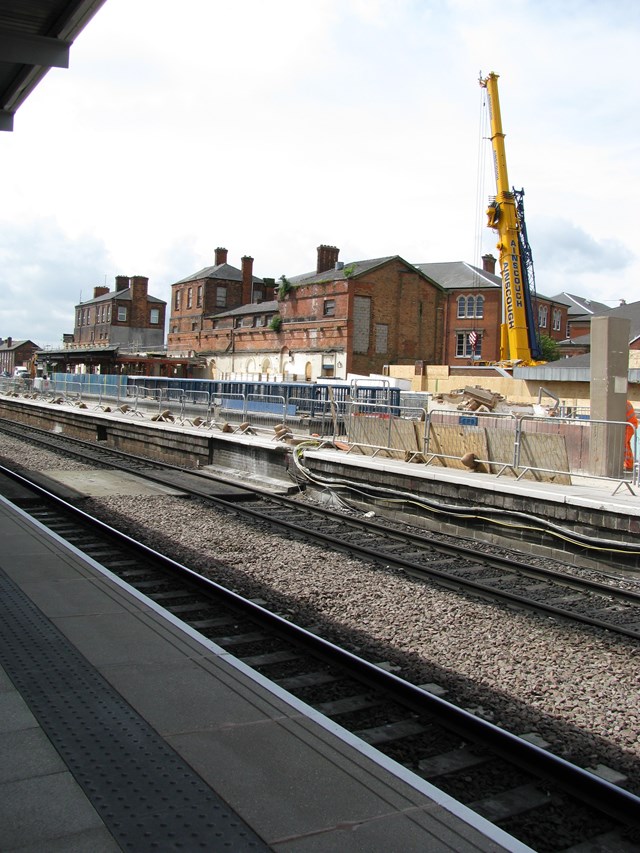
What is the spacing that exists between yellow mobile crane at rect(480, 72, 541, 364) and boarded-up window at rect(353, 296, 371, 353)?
18.2 metres

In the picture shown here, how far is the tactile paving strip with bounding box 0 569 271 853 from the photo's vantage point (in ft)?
10.5

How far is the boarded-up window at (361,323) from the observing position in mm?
55094

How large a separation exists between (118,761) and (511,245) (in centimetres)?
3640

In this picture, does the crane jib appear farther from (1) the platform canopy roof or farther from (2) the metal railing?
(1) the platform canopy roof

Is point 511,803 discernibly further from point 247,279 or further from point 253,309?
point 247,279

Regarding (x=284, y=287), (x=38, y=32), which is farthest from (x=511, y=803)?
(x=284, y=287)

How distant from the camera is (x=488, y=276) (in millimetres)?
60750

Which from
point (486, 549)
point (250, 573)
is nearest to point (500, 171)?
point (486, 549)

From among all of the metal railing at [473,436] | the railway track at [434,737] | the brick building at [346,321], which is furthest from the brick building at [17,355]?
the railway track at [434,737]

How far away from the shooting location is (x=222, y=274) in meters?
73.7

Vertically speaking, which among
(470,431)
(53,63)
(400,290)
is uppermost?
(400,290)

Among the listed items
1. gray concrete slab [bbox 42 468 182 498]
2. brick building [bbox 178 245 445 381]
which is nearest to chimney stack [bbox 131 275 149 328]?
brick building [bbox 178 245 445 381]

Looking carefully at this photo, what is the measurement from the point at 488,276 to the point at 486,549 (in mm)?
52190

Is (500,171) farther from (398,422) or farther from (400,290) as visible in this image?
(398,422)
